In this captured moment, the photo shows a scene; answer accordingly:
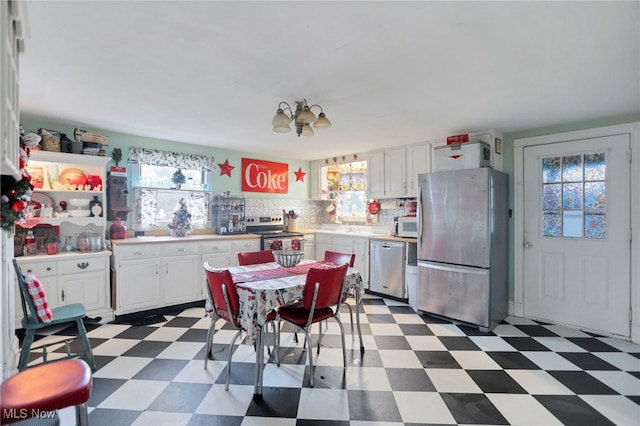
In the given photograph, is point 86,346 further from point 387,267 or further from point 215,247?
point 387,267

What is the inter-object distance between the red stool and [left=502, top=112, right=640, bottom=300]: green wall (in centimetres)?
409

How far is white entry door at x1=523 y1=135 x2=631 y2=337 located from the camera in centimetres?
310

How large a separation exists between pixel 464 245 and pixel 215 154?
3641 millimetres

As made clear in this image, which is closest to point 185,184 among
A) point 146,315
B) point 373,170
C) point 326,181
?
point 146,315

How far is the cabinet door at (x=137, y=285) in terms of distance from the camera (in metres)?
3.51

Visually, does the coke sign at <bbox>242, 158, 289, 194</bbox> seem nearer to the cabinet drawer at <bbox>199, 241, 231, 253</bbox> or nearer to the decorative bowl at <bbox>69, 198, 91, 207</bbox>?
the cabinet drawer at <bbox>199, 241, 231, 253</bbox>

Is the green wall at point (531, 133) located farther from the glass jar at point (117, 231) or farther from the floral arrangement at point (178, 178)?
the glass jar at point (117, 231)

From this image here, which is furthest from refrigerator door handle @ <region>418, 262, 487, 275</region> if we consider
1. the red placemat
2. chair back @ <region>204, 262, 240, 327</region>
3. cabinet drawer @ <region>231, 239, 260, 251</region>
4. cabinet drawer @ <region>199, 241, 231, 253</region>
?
cabinet drawer @ <region>199, 241, 231, 253</region>

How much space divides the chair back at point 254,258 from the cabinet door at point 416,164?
230 centimetres

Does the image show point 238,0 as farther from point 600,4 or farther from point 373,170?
point 373,170

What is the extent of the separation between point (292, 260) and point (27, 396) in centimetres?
183

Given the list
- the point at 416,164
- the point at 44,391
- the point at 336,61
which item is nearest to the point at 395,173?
the point at 416,164

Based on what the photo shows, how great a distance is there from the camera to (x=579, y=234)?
3.33 meters

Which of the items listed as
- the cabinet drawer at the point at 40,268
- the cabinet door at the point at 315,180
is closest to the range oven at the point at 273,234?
the cabinet door at the point at 315,180
